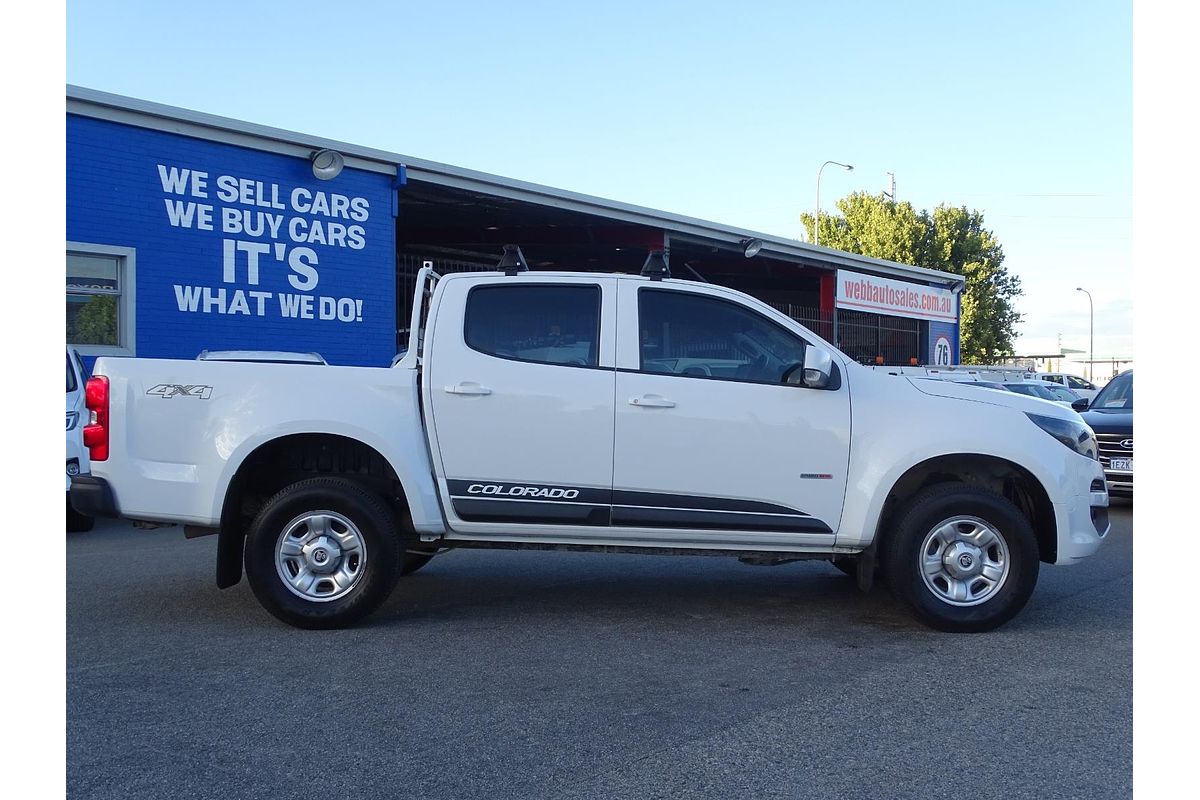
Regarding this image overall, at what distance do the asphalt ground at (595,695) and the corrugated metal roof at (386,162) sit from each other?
341 inches

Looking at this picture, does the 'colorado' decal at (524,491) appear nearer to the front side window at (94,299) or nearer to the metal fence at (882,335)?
the front side window at (94,299)

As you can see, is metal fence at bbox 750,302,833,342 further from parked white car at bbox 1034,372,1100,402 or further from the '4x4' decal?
the '4x4' decal

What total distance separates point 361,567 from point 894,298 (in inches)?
1022

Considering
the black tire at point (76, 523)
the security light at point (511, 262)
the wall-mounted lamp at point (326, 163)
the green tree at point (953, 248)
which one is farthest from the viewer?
the green tree at point (953, 248)

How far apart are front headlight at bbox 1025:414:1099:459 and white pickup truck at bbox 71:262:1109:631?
0.12m

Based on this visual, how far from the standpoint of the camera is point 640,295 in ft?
21.5

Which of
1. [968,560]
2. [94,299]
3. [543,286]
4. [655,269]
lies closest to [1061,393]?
[968,560]

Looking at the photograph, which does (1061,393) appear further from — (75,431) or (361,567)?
(361,567)

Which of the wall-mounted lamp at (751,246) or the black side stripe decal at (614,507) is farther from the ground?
the wall-mounted lamp at (751,246)

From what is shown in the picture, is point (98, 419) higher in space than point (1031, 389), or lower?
lower

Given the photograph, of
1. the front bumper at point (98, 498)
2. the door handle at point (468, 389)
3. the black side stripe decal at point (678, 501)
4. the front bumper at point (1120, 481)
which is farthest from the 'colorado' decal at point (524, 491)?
the front bumper at point (1120, 481)

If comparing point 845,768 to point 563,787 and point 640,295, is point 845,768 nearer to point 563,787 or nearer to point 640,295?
point 563,787

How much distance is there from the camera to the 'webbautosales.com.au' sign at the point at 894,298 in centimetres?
2775

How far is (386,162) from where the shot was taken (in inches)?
681
